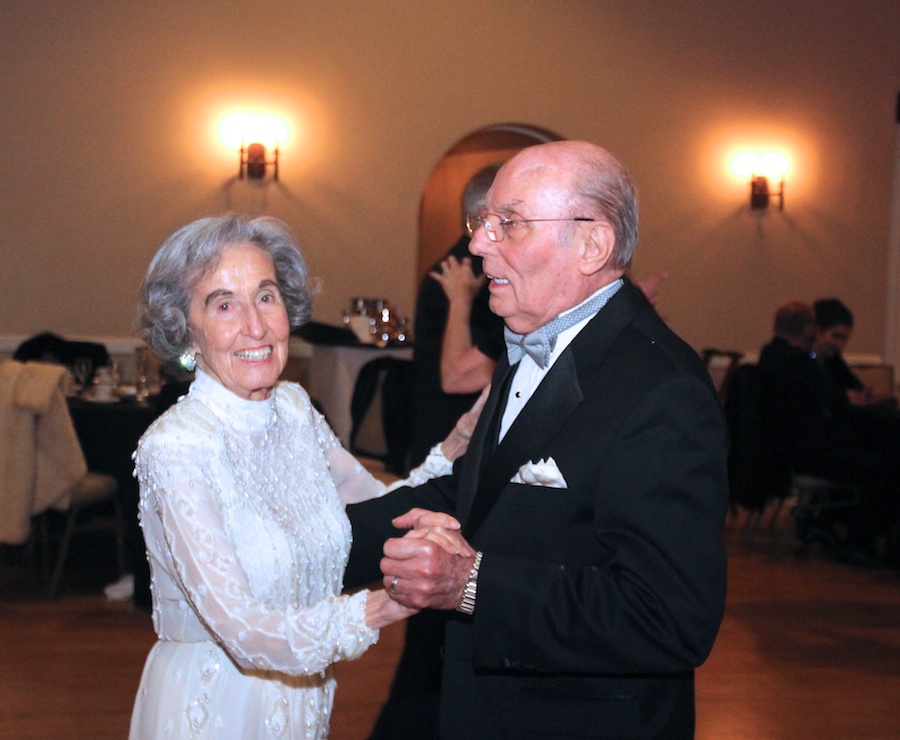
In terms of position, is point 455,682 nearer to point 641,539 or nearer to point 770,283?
point 641,539

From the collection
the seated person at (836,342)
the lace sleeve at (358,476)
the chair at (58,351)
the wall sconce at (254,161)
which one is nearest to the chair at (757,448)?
the seated person at (836,342)

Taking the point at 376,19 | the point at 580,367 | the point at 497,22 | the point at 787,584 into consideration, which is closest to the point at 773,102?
the point at 497,22

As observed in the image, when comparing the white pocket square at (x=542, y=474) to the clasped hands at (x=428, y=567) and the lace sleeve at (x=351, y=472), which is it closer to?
the clasped hands at (x=428, y=567)

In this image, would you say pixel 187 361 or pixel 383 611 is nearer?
pixel 383 611

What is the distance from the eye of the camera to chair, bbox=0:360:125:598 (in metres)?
4.59

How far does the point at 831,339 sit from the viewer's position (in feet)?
22.7

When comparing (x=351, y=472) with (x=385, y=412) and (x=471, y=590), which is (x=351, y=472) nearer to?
(x=471, y=590)

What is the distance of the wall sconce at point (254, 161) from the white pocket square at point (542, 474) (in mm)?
5852

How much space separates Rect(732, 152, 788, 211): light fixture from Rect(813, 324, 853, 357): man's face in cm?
195

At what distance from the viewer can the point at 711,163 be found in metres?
8.44

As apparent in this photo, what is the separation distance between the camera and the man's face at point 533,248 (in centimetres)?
173

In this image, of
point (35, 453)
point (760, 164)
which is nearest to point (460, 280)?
point (35, 453)

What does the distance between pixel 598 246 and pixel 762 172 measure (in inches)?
291

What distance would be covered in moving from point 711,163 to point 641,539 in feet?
24.3
